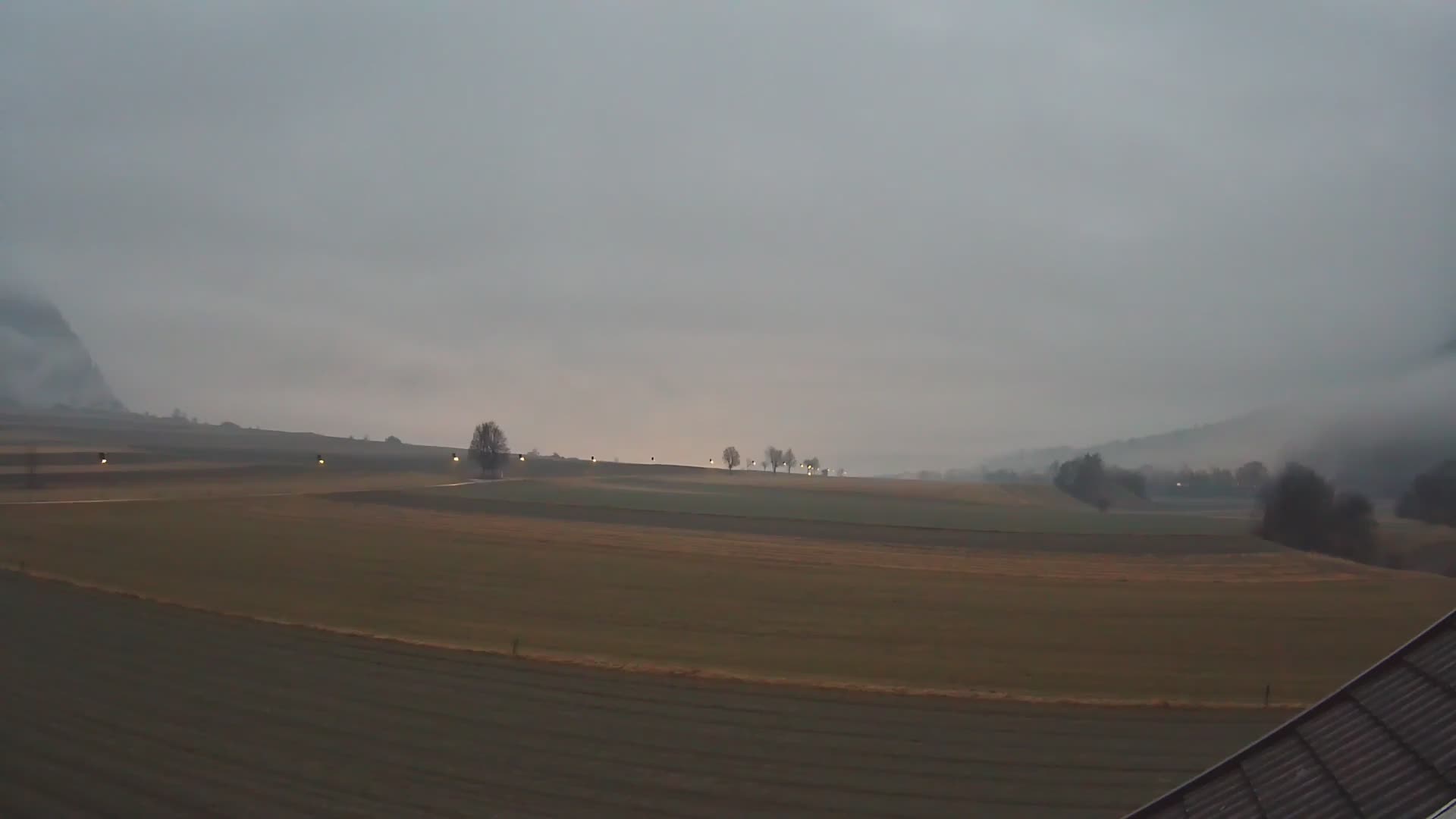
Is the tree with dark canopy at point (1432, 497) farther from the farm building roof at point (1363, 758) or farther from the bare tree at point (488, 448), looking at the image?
the bare tree at point (488, 448)

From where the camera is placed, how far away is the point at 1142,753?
12.2m

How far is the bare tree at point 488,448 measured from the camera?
8712 centimetres

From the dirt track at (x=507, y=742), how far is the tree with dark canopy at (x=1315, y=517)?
28982 mm

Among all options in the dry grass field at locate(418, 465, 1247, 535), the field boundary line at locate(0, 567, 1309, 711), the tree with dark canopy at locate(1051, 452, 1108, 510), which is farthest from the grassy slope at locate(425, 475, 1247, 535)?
the field boundary line at locate(0, 567, 1309, 711)

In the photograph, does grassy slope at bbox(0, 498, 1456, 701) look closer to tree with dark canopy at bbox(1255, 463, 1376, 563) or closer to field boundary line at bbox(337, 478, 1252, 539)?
tree with dark canopy at bbox(1255, 463, 1376, 563)

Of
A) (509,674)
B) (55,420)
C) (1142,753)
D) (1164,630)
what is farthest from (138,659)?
(55,420)

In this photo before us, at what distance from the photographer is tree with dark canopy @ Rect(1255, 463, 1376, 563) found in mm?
36344

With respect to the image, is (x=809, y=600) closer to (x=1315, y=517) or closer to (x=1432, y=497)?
(x=1315, y=517)

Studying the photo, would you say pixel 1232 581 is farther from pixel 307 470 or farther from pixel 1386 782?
pixel 307 470

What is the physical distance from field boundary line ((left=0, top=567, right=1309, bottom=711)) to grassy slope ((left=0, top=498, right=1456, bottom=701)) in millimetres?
319

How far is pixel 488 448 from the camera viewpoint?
87.1 m

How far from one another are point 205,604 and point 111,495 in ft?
127

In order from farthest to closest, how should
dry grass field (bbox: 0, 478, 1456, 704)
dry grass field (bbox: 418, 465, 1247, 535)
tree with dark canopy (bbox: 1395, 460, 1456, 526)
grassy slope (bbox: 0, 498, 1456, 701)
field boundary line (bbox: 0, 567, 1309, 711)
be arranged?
dry grass field (bbox: 418, 465, 1247, 535) < tree with dark canopy (bbox: 1395, 460, 1456, 526) < grassy slope (bbox: 0, 498, 1456, 701) < dry grass field (bbox: 0, 478, 1456, 704) < field boundary line (bbox: 0, 567, 1309, 711)

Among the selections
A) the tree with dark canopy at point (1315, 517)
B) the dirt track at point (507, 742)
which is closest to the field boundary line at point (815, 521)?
the tree with dark canopy at point (1315, 517)
